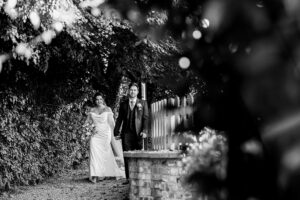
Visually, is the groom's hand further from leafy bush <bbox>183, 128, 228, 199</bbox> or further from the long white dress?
leafy bush <bbox>183, 128, 228, 199</bbox>

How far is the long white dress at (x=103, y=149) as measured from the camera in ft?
42.0

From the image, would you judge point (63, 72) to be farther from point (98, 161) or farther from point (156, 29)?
point (156, 29)

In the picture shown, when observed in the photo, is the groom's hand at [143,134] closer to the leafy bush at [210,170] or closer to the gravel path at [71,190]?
the gravel path at [71,190]

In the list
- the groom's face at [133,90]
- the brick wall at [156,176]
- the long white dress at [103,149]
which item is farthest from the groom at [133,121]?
the long white dress at [103,149]

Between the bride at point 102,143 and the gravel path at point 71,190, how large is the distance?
14.5 inches

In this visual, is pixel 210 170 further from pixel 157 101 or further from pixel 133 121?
pixel 133 121

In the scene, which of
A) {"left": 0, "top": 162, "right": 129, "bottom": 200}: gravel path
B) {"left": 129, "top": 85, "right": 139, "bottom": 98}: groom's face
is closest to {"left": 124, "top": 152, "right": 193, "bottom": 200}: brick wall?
{"left": 0, "top": 162, "right": 129, "bottom": 200}: gravel path

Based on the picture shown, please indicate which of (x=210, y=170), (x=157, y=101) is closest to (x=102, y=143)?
(x=157, y=101)

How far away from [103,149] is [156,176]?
611cm

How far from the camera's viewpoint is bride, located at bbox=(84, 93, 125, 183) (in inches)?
502

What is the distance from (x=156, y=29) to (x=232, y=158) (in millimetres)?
395

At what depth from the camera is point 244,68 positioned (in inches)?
38.1

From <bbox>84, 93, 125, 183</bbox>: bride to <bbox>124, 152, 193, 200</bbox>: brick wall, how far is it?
15.9 ft

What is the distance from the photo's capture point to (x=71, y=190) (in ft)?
35.3
